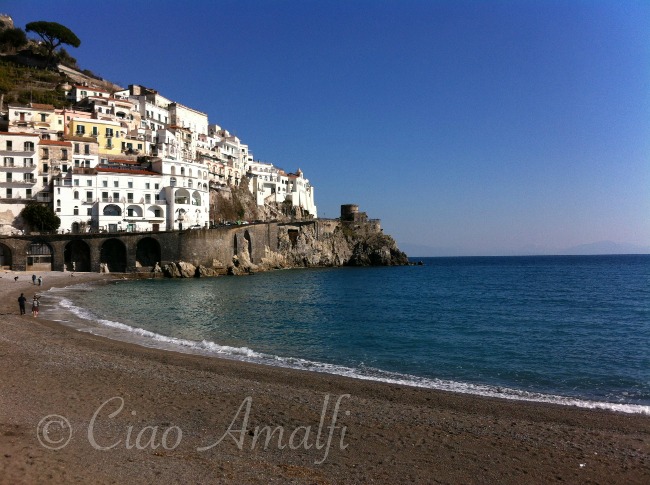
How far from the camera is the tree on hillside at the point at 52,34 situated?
96625 millimetres

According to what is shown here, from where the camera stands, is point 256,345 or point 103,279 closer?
point 256,345

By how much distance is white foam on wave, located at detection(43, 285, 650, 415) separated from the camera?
43.7 ft

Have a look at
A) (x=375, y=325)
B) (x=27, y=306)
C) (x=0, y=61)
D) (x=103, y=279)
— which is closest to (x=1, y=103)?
(x=0, y=61)

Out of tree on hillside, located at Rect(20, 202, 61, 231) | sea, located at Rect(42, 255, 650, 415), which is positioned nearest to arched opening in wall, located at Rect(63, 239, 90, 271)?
tree on hillside, located at Rect(20, 202, 61, 231)

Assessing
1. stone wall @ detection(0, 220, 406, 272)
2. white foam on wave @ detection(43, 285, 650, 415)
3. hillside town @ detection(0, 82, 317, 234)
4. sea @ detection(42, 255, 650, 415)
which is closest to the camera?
white foam on wave @ detection(43, 285, 650, 415)

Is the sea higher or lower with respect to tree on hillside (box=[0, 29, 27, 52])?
lower

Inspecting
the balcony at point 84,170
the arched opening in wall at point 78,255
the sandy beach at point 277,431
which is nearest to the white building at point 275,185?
the balcony at point 84,170

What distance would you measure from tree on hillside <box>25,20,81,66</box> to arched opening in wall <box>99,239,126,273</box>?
203 ft

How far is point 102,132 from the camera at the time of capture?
72812mm

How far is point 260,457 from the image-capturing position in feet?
27.8

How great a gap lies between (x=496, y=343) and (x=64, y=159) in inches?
2465

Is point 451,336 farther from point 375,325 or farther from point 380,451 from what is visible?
point 380,451

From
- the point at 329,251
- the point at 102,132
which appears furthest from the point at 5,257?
the point at 329,251

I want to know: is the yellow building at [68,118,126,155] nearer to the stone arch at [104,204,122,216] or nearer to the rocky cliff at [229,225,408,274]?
the stone arch at [104,204,122,216]
